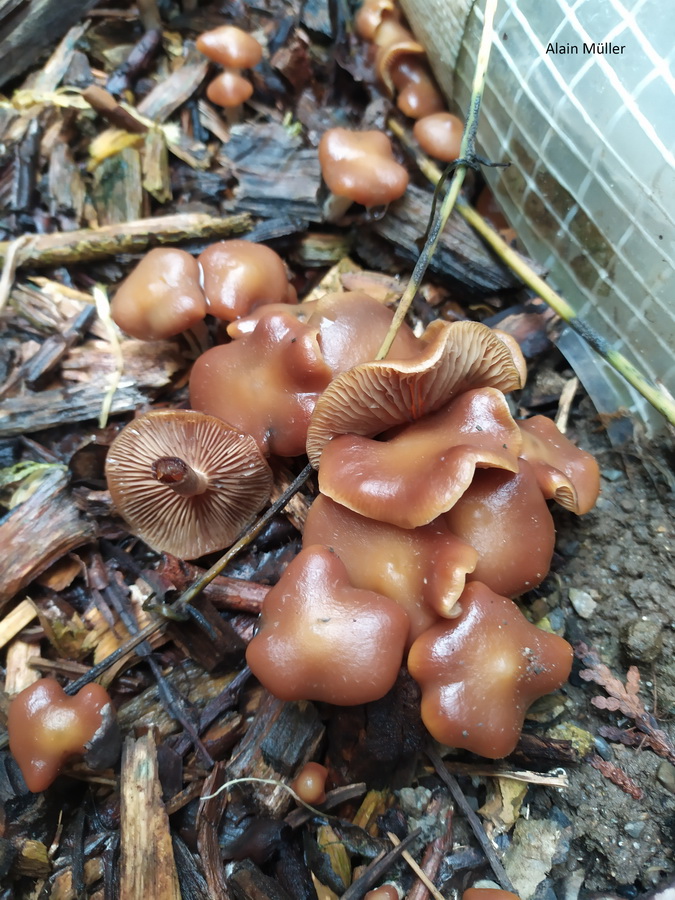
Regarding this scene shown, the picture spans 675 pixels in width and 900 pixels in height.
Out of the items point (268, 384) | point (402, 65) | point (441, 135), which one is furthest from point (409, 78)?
point (268, 384)

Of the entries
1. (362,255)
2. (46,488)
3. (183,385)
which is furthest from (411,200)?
(46,488)

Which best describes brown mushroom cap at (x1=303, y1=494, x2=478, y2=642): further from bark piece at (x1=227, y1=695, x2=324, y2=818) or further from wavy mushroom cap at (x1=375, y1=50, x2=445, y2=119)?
wavy mushroom cap at (x1=375, y1=50, x2=445, y2=119)

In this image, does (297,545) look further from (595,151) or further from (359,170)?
(595,151)

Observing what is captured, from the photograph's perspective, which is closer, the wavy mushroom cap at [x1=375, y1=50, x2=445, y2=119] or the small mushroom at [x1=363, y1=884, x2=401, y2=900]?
the small mushroom at [x1=363, y1=884, x2=401, y2=900]

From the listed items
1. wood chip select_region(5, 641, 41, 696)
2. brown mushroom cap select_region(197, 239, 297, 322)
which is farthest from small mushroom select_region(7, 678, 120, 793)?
brown mushroom cap select_region(197, 239, 297, 322)

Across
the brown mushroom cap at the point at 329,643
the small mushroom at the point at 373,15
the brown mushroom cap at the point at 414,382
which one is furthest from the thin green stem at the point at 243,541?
the small mushroom at the point at 373,15
